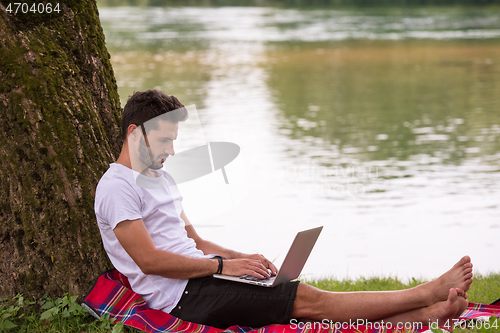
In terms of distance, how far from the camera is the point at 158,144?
9.77ft

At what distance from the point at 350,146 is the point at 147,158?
641 centimetres

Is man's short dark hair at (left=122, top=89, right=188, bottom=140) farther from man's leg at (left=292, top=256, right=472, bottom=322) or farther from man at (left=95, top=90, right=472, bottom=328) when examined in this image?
man's leg at (left=292, top=256, right=472, bottom=322)

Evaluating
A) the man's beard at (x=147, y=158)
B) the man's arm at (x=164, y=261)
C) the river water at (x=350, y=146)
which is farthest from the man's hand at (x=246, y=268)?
the river water at (x=350, y=146)

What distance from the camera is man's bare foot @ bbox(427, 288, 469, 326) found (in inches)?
114

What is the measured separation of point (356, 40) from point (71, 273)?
2506 centimetres

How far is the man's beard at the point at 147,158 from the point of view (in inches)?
118

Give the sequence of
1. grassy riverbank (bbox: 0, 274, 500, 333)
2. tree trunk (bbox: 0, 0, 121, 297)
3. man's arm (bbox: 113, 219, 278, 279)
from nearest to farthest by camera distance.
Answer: man's arm (bbox: 113, 219, 278, 279), grassy riverbank (bbox: 0, 274, 500, 333), tree trunk (bbox: 0, 0, 121, 297)

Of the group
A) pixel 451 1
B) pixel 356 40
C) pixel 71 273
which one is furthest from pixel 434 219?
pixel 451 1

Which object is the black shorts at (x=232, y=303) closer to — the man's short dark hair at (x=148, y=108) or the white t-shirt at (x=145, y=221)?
the white t-shirt at (x=145, y=221)

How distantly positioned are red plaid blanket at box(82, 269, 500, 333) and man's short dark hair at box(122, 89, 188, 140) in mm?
762

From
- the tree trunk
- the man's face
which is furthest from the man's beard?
the tree trunk

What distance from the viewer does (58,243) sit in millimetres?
3287

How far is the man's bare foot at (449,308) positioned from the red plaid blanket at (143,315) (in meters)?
0.08

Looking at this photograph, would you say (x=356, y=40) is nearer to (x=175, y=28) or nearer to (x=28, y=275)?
(x=175, y=28)
